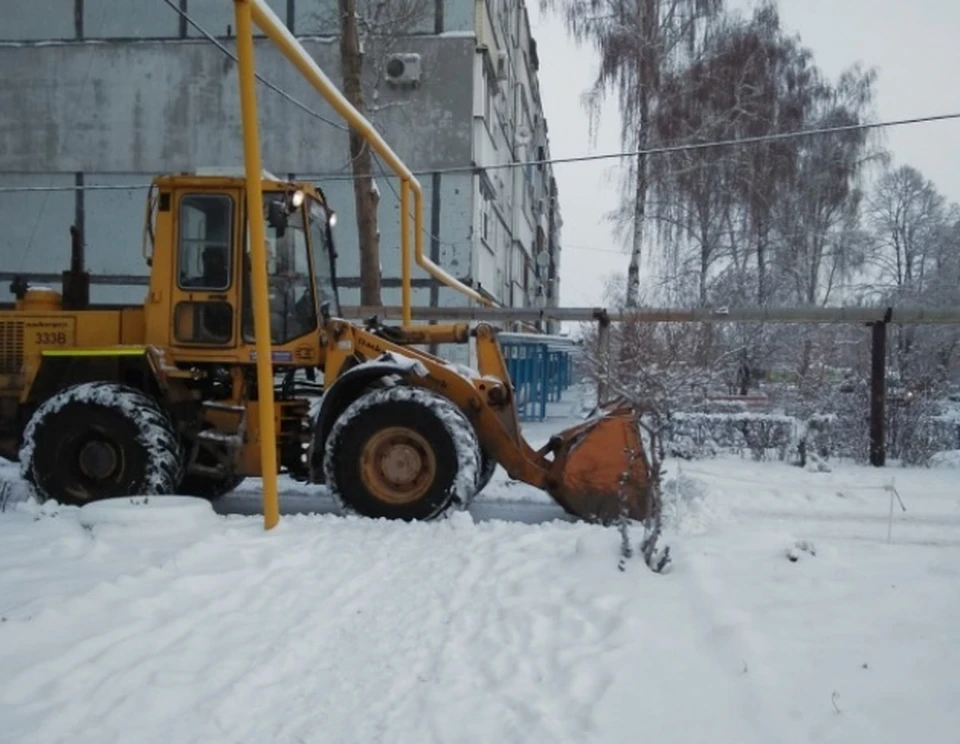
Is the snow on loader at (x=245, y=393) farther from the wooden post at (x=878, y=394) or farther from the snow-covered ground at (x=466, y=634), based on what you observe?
the wooden post at (x=878, y=394)

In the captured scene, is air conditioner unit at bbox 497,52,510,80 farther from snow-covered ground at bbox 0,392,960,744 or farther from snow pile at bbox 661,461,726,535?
snow-covered ground at bbox 0,392,960,744

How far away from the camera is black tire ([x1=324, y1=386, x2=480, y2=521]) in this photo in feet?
20.4

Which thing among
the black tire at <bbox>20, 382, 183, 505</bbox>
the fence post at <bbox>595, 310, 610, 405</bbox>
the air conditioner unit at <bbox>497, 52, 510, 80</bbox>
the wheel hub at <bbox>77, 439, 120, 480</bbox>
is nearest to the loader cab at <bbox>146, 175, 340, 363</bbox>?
the black tire at <bbox>20, 382, 183, 505</bbox>

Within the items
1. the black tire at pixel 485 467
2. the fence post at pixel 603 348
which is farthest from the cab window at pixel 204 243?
the fence post at pixel 603 348

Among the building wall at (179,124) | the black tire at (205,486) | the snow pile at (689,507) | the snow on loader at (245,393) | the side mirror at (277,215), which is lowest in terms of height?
the black tire at (205,486)

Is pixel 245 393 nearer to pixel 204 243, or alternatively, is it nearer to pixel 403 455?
pixel 204 243

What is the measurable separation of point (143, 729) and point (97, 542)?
254 cm

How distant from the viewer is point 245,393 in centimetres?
718

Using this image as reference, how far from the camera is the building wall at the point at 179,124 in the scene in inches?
754

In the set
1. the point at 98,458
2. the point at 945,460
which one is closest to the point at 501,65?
the point at 945,460

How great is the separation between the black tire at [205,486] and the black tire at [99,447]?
2.96 feet

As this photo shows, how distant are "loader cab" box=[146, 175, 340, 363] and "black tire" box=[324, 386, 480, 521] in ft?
3.31

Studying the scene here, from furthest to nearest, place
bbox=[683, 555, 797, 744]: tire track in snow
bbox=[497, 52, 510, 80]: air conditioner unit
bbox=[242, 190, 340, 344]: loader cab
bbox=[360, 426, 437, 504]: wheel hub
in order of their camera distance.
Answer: bbox=[497, 52, 510, 80]: air conditioner unit
bbox=[242, 190, 340, 344]: loader cab
bbox=[360, 426, 437, 504]: wheel hub
bbox=[683, 555, 797, 744]: tire track in snow

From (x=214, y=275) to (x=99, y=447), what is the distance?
5.35 feet
